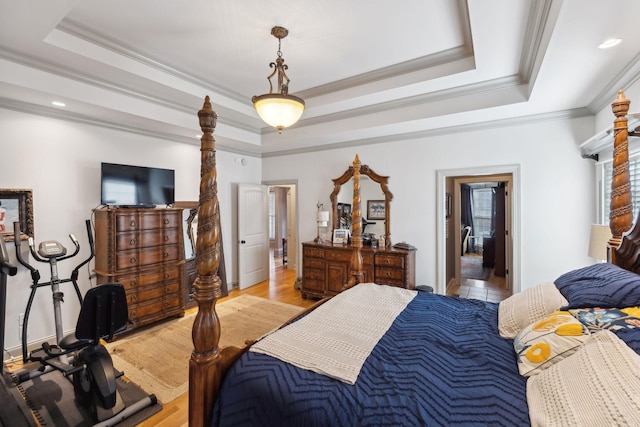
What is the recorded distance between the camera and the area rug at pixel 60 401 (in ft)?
6.79

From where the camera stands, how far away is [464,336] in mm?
1681

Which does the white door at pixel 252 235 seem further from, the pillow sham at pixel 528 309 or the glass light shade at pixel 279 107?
the pillow sham at pixel 528 309

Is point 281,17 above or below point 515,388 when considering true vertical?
above

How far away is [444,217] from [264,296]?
122 inches

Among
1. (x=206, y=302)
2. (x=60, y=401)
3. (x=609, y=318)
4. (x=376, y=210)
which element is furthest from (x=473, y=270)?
(x=60, y=401)

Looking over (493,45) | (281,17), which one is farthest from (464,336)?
(281,17)

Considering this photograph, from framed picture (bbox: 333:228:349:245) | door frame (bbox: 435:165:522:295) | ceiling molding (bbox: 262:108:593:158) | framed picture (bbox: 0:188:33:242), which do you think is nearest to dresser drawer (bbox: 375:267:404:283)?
door frame (bbox: 435:165:522:295)

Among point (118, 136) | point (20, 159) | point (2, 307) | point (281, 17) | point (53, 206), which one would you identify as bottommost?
point (2, 307)

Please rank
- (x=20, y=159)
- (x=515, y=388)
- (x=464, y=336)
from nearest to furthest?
(x=515, y=388) < (x=464, y=336) < (x=20, y=159)

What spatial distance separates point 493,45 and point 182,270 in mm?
4274

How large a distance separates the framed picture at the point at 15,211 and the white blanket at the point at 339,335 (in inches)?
118

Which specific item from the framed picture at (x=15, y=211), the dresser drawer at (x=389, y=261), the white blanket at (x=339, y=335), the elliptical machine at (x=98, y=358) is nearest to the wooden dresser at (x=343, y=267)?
the dresser drawer at (x=389, y=261)

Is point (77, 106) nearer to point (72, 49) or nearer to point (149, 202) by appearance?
point (72, 49)

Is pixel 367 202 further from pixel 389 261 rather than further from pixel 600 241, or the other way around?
pixel 600 241
